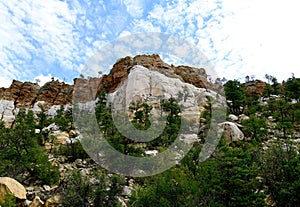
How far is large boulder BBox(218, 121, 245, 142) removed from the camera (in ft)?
111

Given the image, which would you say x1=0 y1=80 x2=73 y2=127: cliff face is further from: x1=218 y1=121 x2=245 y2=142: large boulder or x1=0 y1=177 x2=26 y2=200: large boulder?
x1=0 y1=177 x2=26 y2=200: large boulder

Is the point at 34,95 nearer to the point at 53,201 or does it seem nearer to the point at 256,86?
the point at 256,86

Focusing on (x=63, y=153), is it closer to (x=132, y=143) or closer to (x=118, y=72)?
(x=132, y=143)

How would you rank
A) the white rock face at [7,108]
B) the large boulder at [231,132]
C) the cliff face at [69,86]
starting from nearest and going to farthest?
the large boulder at [231,132], the white rock face at [7,108], the cliff face at [69,86]

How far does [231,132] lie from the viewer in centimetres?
3466

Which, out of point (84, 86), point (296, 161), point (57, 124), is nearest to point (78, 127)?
point (57, 124)

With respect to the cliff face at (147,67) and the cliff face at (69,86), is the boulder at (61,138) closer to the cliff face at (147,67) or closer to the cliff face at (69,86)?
the cliff face at (69,86)

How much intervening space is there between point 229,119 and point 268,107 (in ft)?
21.9

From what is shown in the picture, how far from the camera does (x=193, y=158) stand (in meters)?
27.1

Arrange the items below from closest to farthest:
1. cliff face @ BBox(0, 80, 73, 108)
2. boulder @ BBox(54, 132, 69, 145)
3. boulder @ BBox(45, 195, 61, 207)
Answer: boulder @ BBox(45, 195, 61, 207) → boulder @ BBox(54, 132, 69, 145) → cliff face @ BBox(0, 80, 73, 108)

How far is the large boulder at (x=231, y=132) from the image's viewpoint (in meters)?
34.0

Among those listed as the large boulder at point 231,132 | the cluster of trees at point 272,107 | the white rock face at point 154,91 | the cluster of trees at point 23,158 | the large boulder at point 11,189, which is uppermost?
the white rock face at point 154,91

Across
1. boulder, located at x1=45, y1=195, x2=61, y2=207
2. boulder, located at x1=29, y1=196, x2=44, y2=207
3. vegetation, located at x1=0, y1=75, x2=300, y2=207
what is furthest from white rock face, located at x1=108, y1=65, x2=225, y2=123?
boulder, located at x1=29, y1=196, x2=44, y2=207

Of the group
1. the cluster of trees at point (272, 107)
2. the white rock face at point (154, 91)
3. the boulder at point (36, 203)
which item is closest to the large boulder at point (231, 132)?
the cluster of trees at point (272, 107)
